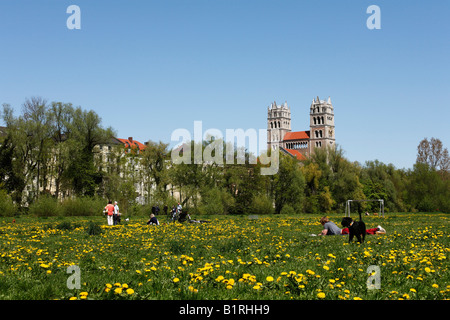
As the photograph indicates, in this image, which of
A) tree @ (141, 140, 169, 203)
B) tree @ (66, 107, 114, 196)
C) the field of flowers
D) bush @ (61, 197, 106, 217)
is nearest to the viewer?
the field of flowers

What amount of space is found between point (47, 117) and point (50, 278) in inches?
2510

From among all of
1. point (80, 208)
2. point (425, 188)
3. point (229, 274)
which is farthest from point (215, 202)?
point (229, 274)

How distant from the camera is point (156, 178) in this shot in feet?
245

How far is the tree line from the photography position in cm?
6575

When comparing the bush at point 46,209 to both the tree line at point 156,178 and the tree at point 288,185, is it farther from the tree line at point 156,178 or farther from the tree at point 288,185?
the tree at point 288,185

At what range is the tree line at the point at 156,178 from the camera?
6575 centimetres

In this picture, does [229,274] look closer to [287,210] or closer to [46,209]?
[46,209]

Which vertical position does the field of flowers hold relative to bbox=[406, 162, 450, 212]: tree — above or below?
below

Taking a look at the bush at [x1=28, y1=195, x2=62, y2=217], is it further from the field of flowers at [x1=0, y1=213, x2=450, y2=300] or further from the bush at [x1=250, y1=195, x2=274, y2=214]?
the field of flowers at [x1=0, y1=213, x2=450, y2=300]

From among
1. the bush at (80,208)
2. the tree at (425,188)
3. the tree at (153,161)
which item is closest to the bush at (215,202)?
the tree at (153,161)

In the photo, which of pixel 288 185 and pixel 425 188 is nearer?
pixel 288 185

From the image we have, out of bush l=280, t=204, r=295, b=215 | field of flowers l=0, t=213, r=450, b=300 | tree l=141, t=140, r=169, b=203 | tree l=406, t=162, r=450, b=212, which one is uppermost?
tree l=141, t=140, r=169, b=203

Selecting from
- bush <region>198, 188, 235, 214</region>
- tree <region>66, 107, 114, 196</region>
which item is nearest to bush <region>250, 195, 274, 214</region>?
bush <region>198, 188, 235, 214</region>

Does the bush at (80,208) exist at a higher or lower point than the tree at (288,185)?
lower
